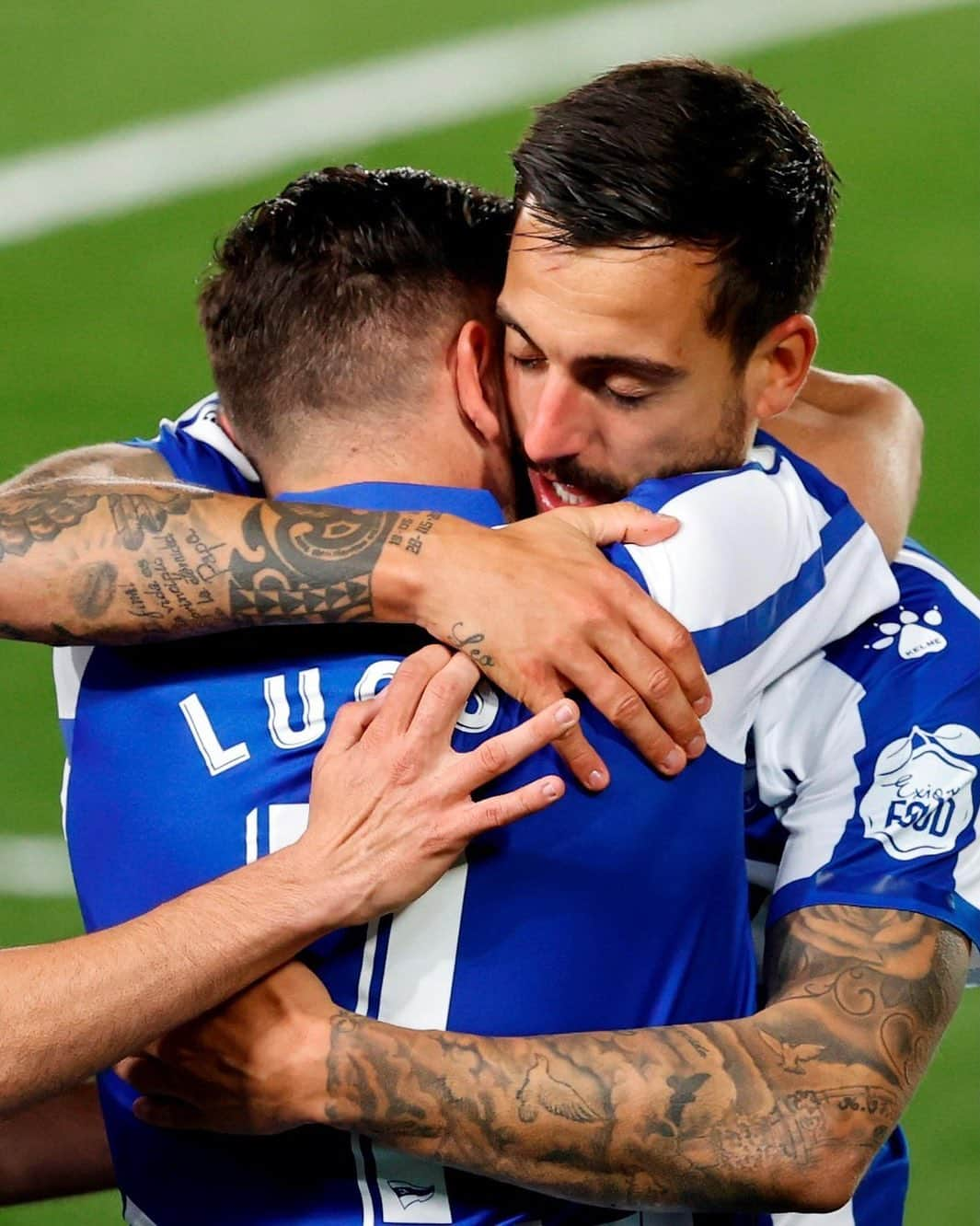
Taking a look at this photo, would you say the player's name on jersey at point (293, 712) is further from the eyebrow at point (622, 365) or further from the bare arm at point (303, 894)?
the eyebrow at point (622, 365)

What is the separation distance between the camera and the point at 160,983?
2.56 metres

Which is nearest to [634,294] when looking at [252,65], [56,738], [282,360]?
[282,360]

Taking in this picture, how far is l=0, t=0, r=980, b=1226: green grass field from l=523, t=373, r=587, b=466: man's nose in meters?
2.92

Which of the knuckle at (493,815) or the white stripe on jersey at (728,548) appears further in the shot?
the white stripe on jersey at (728,548)

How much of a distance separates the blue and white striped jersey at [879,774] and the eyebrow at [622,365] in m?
0.50

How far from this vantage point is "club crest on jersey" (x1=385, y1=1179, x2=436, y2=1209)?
8.85 ft

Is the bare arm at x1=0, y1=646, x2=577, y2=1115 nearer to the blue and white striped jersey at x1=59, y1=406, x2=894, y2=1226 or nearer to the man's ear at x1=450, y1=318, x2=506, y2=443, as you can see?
the blue and white striped jersey at x1=59, y1=406, x2=894, y2=1226

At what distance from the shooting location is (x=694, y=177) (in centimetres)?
298

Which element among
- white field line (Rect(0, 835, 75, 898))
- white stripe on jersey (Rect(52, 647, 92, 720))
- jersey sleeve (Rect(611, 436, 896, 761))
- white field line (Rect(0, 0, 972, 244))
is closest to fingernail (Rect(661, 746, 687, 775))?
jersey sleeve (Rect(611, 436, 896, 761))

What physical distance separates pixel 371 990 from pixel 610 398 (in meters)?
0.99

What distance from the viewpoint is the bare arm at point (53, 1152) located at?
3.68m

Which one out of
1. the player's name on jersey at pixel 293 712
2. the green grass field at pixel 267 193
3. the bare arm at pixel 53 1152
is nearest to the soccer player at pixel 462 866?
the player's name on jersey at pixel 293 712

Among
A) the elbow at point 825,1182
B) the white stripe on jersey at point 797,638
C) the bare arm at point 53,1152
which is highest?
the white stripe on jersey at point 797,638

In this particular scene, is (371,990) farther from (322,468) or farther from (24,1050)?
(322,468)
